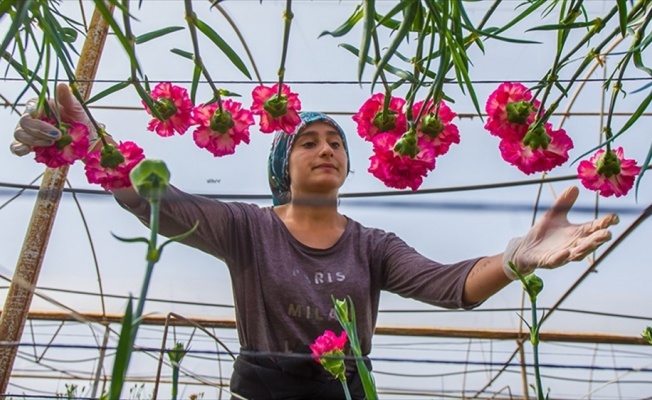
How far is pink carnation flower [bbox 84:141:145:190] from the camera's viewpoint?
2.14ft

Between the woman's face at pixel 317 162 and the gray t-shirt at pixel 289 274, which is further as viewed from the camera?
the woman's face at pixel 317 162

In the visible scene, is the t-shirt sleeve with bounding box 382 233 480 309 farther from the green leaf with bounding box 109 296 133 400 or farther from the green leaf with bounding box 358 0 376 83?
the green leaf with bounding box 109 296 133 400

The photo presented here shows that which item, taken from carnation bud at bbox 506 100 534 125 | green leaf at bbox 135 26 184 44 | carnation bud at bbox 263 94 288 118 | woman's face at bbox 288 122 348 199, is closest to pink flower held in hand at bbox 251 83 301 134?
carnation bud at bbox 263 94 288 118

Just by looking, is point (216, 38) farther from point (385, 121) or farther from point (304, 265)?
point (304, 265)

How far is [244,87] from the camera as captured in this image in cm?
128

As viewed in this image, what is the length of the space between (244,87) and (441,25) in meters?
0.76

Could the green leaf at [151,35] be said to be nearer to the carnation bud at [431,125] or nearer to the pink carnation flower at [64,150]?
the pink carnation flower at [64,150]

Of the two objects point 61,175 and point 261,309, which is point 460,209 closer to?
point 261,309

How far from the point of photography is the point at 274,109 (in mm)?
698

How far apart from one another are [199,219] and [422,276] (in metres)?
0.32

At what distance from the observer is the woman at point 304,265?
0.92 m

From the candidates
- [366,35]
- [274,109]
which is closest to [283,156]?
[274,109]

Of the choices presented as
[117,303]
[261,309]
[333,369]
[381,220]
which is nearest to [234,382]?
[261,309]

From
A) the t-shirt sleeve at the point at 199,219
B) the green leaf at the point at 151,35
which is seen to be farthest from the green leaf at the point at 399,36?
the t-shirt sleeve at the point at 199,219
